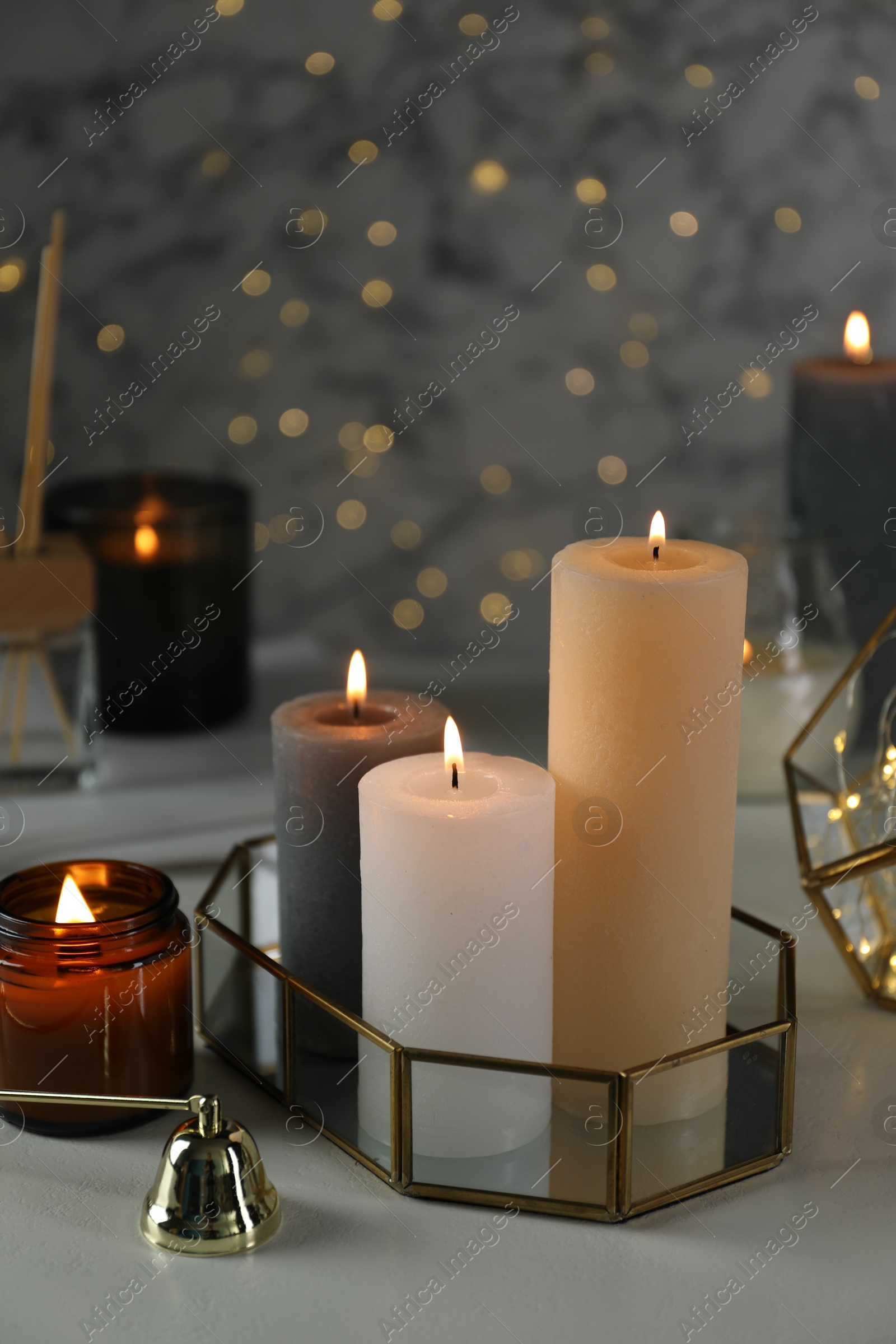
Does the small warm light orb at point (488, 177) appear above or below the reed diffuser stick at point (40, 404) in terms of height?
above

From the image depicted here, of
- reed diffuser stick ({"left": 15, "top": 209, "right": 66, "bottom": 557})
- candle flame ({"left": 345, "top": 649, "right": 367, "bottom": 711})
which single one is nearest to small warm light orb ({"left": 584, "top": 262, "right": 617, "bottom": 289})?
reed diffuser stick ({"left": 15, "top": 209, "right": 66, "bottom": 557})

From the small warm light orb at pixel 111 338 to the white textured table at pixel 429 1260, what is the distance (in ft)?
1.82

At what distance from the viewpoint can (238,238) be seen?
877mm

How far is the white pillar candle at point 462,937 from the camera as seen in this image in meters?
0.40

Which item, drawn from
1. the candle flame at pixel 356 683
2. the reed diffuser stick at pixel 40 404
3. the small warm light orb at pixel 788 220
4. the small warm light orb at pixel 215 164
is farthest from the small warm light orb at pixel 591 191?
the candle flame at pixel 356 683

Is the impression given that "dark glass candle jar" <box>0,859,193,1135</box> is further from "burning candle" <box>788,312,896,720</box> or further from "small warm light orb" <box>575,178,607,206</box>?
"small warm light orb" <box>575,178,607,206</box>

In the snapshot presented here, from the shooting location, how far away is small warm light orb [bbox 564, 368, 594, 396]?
91 cm

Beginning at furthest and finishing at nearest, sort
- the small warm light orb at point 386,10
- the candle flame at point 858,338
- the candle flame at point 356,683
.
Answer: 1. the small warm light orb at point 386,10
2. the candle flame at point 858,338
3. the candle flame at point 356,683

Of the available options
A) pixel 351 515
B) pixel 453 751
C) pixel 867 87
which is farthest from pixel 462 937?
pixel 867 87

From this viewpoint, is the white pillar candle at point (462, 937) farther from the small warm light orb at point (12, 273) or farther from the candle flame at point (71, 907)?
the small warm light orb at point (12, 273)

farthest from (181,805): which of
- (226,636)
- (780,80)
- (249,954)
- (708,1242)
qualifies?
(780,80)

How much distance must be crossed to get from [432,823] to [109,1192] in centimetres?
14

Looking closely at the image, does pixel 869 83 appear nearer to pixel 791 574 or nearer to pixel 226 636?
pixel 791 574

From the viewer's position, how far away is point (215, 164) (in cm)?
86
